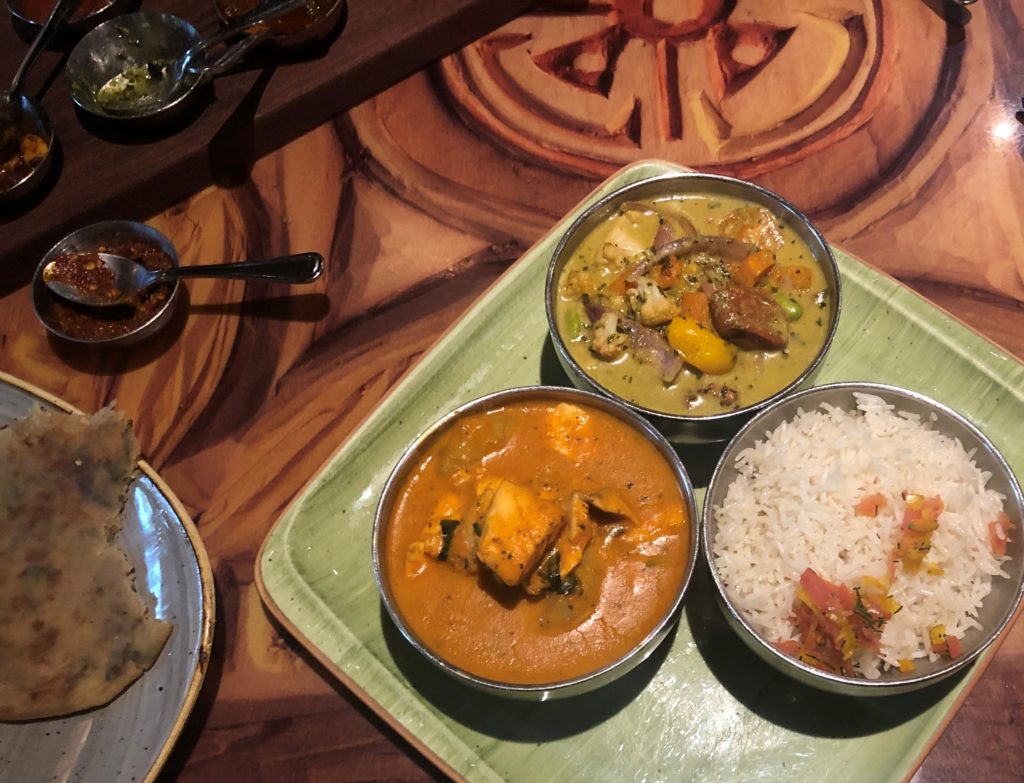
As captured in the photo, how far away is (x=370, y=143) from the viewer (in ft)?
11.0

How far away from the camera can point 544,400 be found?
2.45m

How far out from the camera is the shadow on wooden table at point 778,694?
223cm

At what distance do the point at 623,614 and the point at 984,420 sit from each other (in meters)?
1.31

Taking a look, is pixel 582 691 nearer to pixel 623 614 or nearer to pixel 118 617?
pixel 623 614

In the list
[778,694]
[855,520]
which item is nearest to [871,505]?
[855,520]

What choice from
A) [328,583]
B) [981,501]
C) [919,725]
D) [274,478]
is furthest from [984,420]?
[274,478]

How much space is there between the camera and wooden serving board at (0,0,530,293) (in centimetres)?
317

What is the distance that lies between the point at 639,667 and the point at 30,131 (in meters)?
2.91

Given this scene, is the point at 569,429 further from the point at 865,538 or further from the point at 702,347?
the point at 865,538

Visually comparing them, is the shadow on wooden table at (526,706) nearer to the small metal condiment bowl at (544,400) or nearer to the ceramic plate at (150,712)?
the small metal condiment bowl at (544,400)

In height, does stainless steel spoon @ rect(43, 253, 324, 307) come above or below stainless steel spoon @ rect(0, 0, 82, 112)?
below

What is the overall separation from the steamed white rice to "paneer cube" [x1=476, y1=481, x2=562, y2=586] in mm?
535

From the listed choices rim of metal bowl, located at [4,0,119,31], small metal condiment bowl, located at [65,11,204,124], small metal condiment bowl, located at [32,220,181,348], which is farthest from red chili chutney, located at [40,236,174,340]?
rim of metal bowl, located at [4,0,119,31]

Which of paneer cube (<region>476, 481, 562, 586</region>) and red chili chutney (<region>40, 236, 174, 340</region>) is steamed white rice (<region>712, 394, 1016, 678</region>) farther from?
red chili chutney (<region>40, 236, 174, 340</region>)
